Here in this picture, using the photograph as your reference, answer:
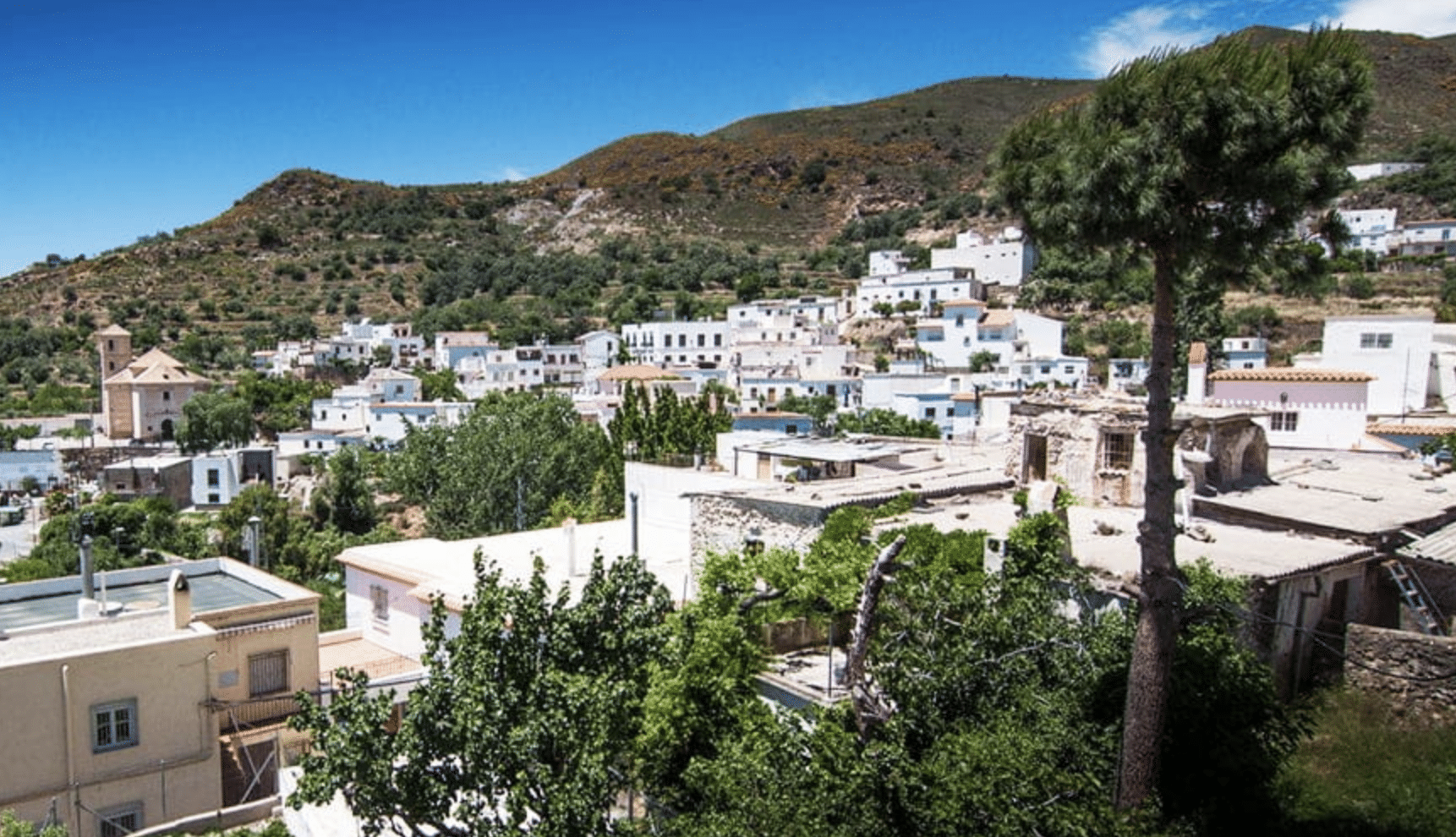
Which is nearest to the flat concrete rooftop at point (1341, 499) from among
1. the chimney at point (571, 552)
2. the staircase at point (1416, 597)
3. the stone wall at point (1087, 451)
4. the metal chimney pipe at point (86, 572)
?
the staircase at point (1416, 597)

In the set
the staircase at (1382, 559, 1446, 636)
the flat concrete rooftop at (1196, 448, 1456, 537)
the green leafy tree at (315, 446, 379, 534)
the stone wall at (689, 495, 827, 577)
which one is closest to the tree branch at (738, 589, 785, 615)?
the stone wall at (689, 495, 827, 577)

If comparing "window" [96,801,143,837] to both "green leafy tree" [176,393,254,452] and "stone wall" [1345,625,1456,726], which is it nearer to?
"stone wall" [1345,625,1456,726]

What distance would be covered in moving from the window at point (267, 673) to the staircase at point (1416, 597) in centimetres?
1684

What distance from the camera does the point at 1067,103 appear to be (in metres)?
8.72

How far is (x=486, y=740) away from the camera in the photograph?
8.23 m

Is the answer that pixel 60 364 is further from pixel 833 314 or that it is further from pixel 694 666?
pixel 694 666

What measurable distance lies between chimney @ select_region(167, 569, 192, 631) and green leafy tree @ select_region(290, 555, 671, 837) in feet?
26.5

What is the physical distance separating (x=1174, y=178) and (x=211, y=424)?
7308 centimetres

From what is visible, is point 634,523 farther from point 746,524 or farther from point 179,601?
point 179,601

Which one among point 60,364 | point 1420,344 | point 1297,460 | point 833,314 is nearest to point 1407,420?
point 1420,344

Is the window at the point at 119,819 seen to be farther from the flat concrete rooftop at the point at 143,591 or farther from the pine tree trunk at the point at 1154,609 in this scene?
the pine tree trunk at the point at 1154,609

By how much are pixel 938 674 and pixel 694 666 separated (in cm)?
252

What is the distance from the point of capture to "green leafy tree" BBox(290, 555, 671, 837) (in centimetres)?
813

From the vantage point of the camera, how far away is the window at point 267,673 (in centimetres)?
1622
